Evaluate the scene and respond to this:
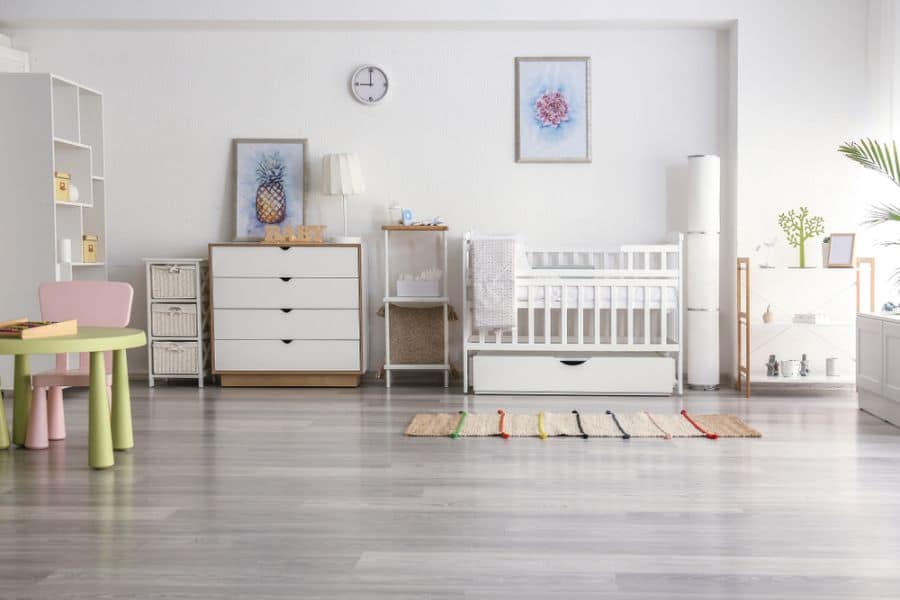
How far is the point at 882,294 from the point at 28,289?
473 cm

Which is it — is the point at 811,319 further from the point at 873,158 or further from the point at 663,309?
the point at 873,158

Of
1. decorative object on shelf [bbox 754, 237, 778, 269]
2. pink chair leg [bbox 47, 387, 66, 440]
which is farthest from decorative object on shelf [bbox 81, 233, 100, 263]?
decorative object on shelf [bbox 754, 237, 778, 269]

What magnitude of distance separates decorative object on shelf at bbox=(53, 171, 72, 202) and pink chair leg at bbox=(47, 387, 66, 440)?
1.56 m

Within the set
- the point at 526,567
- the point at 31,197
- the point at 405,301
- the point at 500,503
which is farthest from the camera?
the point at 405,301

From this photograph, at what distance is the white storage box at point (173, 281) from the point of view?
5570 millimetres

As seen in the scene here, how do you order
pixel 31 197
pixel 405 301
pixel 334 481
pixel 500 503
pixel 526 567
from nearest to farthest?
pixel 526 567, pixel 500 503, pixel 334 481, pixel 31 197, pixel 405 301

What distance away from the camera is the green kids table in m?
3.26

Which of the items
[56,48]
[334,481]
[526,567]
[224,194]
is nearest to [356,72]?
[224,194]

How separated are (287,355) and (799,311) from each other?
305 cm

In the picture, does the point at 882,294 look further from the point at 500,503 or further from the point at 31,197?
the point at 31,197

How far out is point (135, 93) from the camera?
5.82 metres

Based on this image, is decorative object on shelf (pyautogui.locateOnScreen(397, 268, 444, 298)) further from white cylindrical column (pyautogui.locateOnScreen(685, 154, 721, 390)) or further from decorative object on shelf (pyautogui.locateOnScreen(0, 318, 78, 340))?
decorative object on shelf (pyautogui.locateOnScreen(0, 318, 78, 340))

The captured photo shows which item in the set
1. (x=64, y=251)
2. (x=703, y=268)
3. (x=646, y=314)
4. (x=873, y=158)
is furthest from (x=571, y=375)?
(x=64, y=251)

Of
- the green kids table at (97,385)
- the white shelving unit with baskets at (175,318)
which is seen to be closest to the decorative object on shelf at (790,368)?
the white shelving unit with baskets at (175,318)
